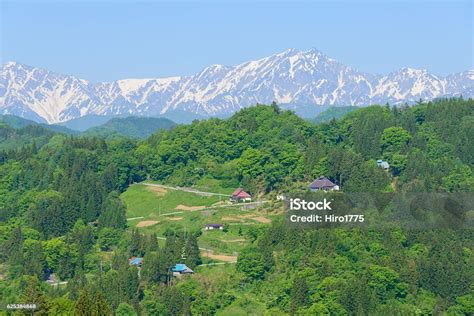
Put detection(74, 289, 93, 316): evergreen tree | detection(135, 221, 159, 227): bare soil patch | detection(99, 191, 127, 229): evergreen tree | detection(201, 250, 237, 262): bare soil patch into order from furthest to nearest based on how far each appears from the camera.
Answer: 1. detection(135, 221, 159, 227): bare soil patch
2. detection(99, 191, 127, 229): evergreen tree
3. detection(201, 250, 237, 262): bare soil patch
4. detection(74, 289, 93, 316): evergreen tree

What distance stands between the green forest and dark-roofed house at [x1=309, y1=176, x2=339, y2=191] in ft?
3.25

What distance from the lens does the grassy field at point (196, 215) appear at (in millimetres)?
73931

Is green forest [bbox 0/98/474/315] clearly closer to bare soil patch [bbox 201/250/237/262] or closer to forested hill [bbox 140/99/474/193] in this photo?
forested hill [bbox 140/99/474/193]

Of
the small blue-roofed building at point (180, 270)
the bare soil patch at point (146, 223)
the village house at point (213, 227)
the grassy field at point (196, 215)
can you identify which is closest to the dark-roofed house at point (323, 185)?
the grassy field at point (196, 215)

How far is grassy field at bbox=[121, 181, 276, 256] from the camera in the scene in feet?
243

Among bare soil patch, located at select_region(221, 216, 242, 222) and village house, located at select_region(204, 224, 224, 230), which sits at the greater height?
bare soil patch, located at select_region(221, 216, 242, 222)

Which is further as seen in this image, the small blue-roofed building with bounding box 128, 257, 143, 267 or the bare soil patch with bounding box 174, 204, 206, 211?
the bare soil patch with bounding box 174, 204, 206, 211

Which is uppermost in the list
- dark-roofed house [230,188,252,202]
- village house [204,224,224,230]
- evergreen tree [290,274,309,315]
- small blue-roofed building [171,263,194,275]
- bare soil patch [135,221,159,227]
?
dark-roofed house [230,188,252,202]

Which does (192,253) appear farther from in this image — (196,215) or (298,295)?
(298,295)

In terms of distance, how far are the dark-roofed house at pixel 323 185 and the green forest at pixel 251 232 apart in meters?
0.99

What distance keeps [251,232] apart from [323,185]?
10452 millimetres

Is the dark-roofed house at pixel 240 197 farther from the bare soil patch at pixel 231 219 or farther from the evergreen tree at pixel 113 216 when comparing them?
the evergreen tree at pixel 113 216

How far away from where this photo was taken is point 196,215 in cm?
7969

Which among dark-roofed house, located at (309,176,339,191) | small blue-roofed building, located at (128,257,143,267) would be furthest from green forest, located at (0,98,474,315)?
dark-roofed house, located at (309,176,339,191)
